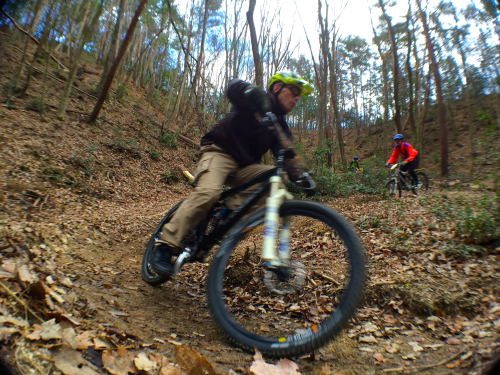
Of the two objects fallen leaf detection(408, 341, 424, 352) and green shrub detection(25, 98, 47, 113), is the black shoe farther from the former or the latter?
green shrub detection(25, 98, 47, 113)

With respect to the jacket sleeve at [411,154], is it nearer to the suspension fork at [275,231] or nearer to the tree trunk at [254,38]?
the tree trunk at [254,38]

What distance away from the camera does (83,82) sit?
14617 mm

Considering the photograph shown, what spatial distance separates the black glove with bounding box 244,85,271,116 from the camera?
7.73 ft

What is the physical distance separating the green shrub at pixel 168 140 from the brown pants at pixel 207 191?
12.4m

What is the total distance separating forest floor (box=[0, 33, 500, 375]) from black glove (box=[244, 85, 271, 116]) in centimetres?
173

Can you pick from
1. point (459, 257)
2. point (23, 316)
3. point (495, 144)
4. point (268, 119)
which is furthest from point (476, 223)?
point (23, 316)

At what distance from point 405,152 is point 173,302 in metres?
→ 10.1

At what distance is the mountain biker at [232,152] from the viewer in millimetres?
2504

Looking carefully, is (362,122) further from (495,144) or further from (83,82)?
(495,144)

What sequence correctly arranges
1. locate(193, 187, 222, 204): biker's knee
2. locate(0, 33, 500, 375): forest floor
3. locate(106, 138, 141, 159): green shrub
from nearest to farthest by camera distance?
1. locate(0, 33, 500, 375): forest floor
2. locate(193, 187, 222, 204): biker's knee
3. locate(106, 138, 141, 159): green shrub

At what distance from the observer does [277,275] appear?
212cm

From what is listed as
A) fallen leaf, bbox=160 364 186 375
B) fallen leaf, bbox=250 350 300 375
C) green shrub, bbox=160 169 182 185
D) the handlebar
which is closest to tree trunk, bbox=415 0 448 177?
green shrub, bbox=160 169 182 185

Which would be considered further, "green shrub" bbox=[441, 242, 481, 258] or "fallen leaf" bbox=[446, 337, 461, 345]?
"green shrub" bbox=[441, 242, 481, 258]

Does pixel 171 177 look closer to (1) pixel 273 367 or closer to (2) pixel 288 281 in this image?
(2) pixel 288 281
